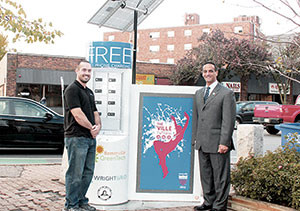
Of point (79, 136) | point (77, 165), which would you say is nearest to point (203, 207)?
point (77, 165)

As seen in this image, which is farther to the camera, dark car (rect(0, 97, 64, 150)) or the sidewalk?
dark car (rect(0, 97, 64, 150))

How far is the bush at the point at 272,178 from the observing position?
14.9ft

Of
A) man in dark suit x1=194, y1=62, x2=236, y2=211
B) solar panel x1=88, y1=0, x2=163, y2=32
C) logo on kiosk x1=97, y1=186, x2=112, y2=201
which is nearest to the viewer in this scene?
man in dark suit x1=194, y1=62, x2=236, y2=211

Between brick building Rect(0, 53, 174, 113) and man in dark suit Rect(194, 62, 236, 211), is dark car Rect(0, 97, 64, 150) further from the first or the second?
brick building Rect(0, 53, 174, 113)

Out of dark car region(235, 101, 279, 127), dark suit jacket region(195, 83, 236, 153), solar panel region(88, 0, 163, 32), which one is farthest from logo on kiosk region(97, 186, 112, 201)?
dark car region(235, 101, 279, 127)

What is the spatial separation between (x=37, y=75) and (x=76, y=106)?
23563mm

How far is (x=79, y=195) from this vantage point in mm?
4652

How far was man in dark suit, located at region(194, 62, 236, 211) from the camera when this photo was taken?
466cm

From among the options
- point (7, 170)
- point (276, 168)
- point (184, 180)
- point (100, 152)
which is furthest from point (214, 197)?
point (7, 170)

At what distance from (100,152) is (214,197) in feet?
5.54

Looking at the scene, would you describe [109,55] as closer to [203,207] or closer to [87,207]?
[87,207]

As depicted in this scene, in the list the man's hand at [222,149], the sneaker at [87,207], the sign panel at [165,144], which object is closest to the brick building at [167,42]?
the sign panel at [165,144]

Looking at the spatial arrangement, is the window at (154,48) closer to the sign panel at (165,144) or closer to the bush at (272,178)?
the sign panel at (165,144)

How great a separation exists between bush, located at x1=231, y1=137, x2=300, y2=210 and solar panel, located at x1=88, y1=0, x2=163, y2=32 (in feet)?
12.0
